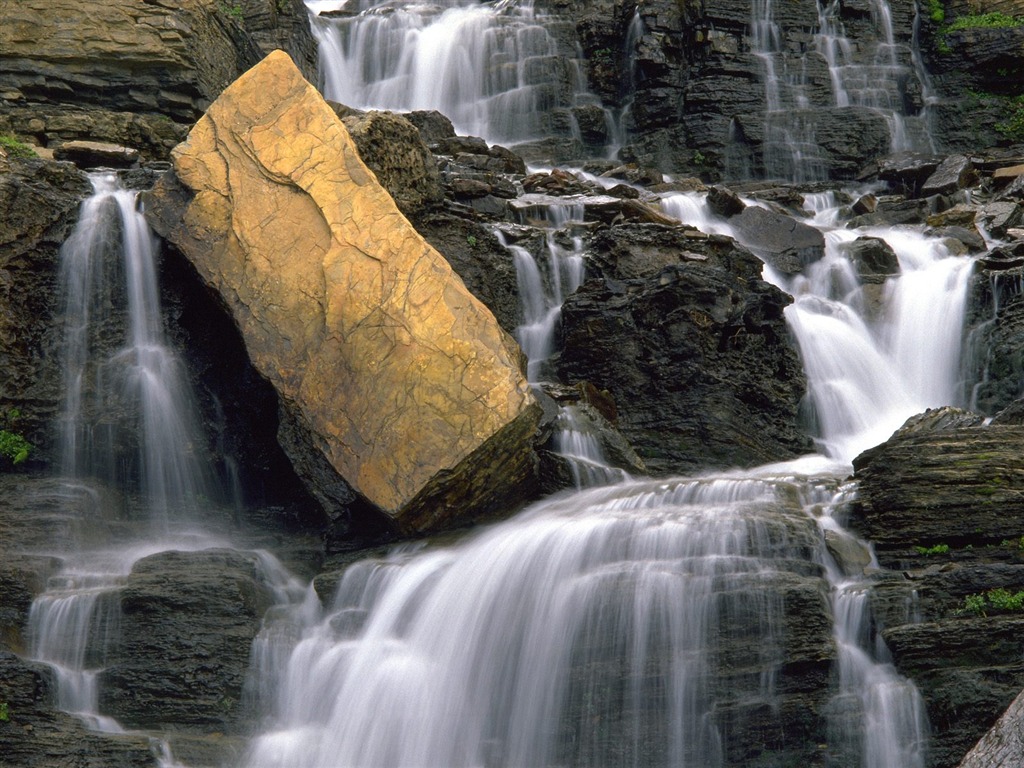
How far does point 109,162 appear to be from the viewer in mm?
14695

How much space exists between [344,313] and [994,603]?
19.7ft

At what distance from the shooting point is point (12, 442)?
11164 millimetres

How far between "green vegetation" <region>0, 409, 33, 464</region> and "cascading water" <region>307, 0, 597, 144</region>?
13.4m


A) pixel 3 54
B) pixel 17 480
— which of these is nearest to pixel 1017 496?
pixel 17 480

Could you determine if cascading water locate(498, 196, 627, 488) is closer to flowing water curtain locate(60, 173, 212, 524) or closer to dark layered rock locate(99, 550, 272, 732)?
flowing water curtain locate(60, 173, 212, 524)

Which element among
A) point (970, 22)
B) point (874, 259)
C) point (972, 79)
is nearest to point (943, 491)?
point (874, 259)

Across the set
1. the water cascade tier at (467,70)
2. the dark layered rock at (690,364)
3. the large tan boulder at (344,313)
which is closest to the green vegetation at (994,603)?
the large tan boulder at (344,313)

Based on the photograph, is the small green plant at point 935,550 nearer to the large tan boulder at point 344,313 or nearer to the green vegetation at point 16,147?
the large tan boulder at point 344,313

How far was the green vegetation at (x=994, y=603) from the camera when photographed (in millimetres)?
7113

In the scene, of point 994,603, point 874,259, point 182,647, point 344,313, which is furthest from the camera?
point 874,259

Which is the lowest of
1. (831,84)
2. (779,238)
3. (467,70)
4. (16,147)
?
(779,238)

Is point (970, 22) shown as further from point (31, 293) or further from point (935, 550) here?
point (31, 293)

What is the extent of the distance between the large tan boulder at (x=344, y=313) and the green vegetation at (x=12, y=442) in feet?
8.13

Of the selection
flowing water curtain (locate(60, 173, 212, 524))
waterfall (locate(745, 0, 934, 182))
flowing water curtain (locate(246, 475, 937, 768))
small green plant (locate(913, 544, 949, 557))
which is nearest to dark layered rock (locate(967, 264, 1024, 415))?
flowing water curtain (locate(246, 475, 937, 768))
